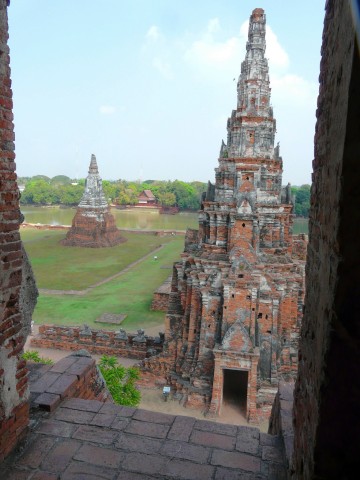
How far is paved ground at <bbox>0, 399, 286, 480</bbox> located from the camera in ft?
10.3

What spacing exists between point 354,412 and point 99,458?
2497 millimetres

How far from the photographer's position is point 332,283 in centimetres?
160

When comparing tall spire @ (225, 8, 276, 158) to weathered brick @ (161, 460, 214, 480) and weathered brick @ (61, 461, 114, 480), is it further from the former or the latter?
weathered brick @ (61, 461, 114, 480)

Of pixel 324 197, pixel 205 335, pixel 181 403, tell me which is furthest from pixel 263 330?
pixel 324 197

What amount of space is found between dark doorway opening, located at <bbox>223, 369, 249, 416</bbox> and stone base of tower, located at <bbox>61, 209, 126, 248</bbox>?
2548cm

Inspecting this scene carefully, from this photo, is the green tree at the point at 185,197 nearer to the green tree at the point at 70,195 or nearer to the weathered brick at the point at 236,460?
the green tree at the point at 70,195

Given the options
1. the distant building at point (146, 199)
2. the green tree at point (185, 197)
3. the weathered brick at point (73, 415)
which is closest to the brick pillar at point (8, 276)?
the weathered brick at point (73, 415)

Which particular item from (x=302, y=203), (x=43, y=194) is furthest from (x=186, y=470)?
(x=43, y=194)

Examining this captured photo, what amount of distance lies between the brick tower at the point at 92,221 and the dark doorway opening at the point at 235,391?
25482mm

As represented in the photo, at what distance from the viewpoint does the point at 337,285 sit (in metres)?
1.53

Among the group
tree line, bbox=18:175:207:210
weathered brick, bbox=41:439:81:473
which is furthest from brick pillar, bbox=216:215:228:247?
tree line, bbox=18:175:207:210

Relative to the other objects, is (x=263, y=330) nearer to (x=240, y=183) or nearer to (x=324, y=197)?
(x=240, y=183)

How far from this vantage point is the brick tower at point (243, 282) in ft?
35.3

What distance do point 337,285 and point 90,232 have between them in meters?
36.0
